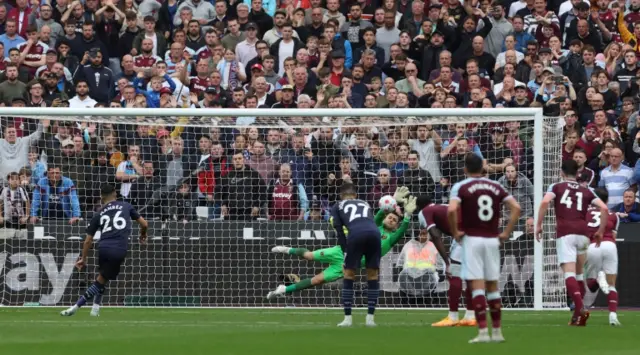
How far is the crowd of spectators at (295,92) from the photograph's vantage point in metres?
22.7

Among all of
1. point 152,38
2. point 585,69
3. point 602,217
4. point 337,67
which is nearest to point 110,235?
point 602,217

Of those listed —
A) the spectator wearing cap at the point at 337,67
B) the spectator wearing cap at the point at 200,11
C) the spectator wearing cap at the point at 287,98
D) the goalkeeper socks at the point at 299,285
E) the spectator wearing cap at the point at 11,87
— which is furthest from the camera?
the spectator wearing cap at the point at 200,11

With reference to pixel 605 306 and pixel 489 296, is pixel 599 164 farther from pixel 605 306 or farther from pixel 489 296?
pixel 489 296

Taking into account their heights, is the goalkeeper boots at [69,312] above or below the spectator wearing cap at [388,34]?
below

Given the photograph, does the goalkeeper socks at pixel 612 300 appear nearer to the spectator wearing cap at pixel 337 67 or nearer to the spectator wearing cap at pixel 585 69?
the spectator wearing cap at pixel 585 69

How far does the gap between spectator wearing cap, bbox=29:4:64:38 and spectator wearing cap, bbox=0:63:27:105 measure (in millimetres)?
2425

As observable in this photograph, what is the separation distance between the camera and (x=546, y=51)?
1016 inches

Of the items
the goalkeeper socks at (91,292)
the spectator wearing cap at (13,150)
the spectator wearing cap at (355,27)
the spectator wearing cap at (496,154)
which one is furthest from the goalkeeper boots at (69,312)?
the spectator wearing cap at (355,27)

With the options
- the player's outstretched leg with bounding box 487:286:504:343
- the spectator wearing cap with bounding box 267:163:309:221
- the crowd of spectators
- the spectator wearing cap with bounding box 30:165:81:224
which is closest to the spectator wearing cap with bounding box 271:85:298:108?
the crowd of spectators

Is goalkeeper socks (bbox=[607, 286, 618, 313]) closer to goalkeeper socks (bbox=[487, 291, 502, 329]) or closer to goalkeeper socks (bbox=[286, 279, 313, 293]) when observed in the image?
goalkeeper socks (bbox=[487, 291, 502, 329])

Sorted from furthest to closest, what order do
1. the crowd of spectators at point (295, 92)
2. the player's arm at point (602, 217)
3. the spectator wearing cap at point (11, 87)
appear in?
the spectator wearing cap at point (11, 87), the crowd of spectators at point (295, 92), the player's arm at point (602, 217)

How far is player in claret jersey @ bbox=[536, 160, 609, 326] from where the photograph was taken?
17.7 m

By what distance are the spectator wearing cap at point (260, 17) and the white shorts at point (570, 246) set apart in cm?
1208

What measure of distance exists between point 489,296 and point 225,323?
515 cm
